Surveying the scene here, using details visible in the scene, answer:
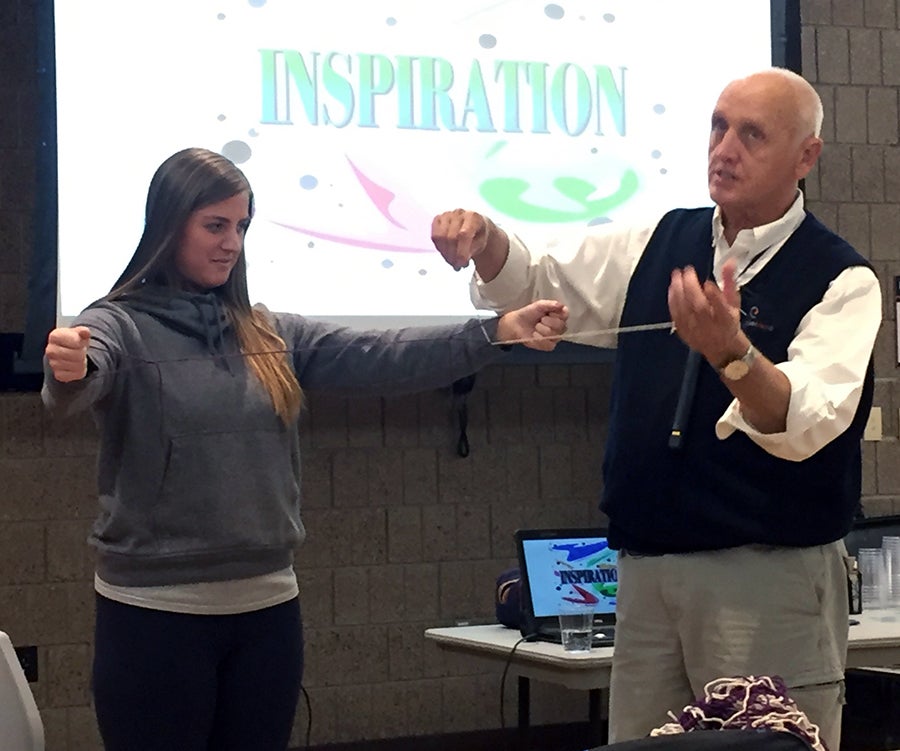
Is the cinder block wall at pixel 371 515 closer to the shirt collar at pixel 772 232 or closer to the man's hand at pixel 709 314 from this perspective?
the shirt collar at pixel 772 232

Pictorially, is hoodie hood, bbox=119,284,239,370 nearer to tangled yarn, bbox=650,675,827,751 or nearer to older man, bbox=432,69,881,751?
older man, bbox=432,69,881,751

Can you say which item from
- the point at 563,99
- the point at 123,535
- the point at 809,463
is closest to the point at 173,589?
the point at 123,535

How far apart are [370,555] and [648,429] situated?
220 centimetres

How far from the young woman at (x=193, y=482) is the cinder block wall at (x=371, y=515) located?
4.82ft

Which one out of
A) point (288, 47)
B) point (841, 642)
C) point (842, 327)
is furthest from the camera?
point (288, 47)

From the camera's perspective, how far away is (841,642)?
200 centimetres

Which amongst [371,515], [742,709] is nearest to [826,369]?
[742,709]

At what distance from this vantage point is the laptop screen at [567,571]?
3420 mm

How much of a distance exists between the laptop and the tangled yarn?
1995 millimetres

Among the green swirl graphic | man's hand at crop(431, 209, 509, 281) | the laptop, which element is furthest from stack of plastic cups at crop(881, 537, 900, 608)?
man's hand at crop(431, 209, 509, 281)

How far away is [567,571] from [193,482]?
5.21ft

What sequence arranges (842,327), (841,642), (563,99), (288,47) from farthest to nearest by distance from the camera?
(563,99)
(288,47)
(841,642)
(842,327)

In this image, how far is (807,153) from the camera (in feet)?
6.71

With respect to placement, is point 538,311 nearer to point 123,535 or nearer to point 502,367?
point 123,535
